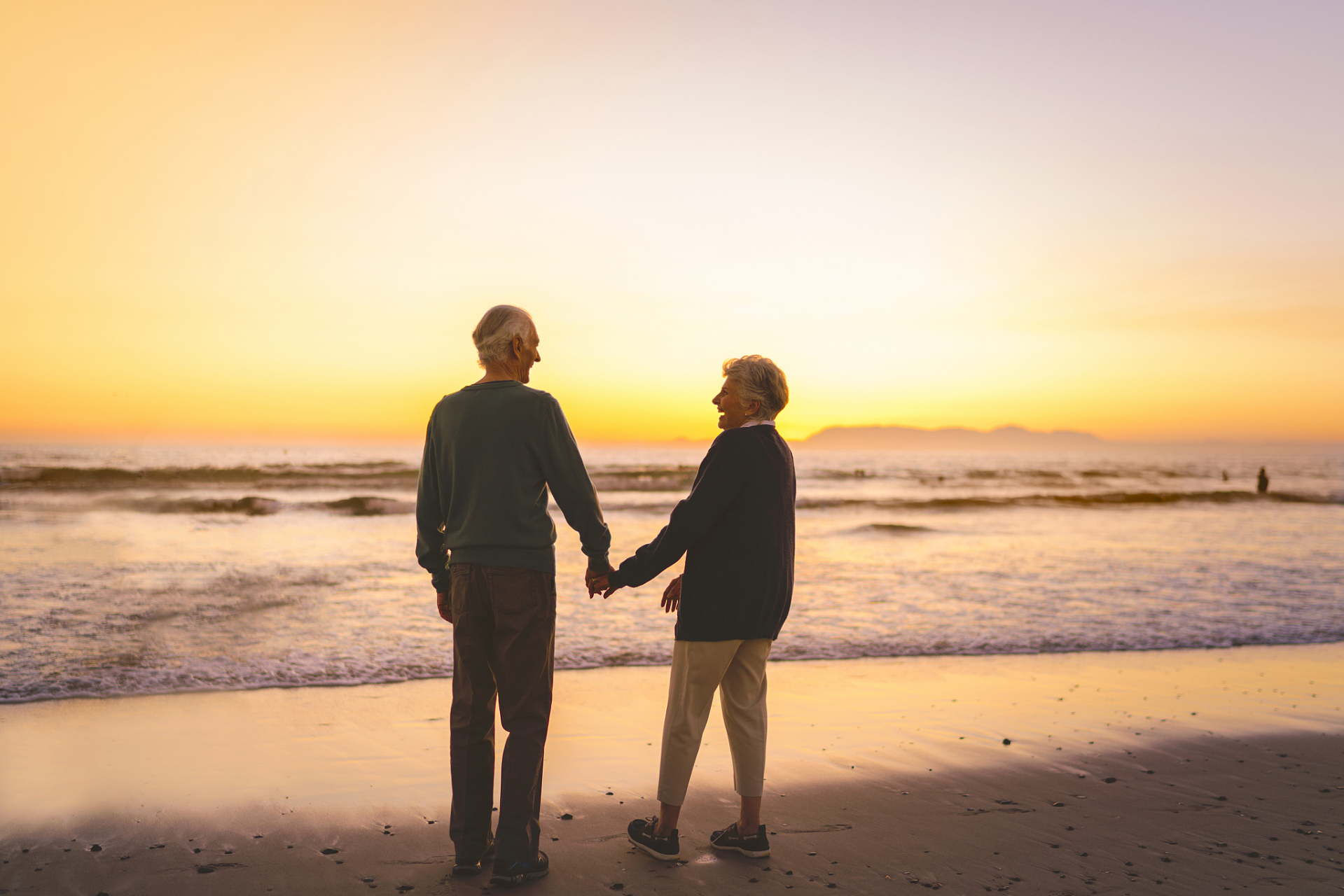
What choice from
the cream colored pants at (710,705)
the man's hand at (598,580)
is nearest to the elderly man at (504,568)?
the man's hand at (598,580)

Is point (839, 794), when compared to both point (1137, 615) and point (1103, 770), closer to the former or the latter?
point (1103, 770)

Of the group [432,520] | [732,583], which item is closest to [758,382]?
[732,583]

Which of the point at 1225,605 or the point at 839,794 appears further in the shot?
the point at 1225,605

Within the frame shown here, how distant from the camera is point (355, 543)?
1409 cm

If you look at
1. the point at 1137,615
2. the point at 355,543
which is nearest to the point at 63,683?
the point at 355,543

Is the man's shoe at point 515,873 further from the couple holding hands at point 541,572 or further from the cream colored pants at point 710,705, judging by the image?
the cream colored pants at point 710,705

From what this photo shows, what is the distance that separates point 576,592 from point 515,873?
260 inches

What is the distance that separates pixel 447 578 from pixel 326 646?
4436 mm

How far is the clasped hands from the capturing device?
3076 mm

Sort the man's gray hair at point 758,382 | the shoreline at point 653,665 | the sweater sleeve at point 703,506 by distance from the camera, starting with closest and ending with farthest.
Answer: the sweater sleeve at point 703,506
the man's gray hair at point 758,382
the shoreline at point 653,665

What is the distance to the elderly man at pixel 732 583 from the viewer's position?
3.03m

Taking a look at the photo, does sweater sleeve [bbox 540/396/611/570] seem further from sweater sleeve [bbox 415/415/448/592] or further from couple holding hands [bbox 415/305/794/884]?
sweater sleeve [bbox 415/415/448/592]

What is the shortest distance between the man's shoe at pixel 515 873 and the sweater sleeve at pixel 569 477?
112 centimetres

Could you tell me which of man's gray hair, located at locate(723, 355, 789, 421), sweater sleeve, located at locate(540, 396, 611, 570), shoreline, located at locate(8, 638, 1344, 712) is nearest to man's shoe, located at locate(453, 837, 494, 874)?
sweater sleeve, located at locate(540, 396, 611, 570)
